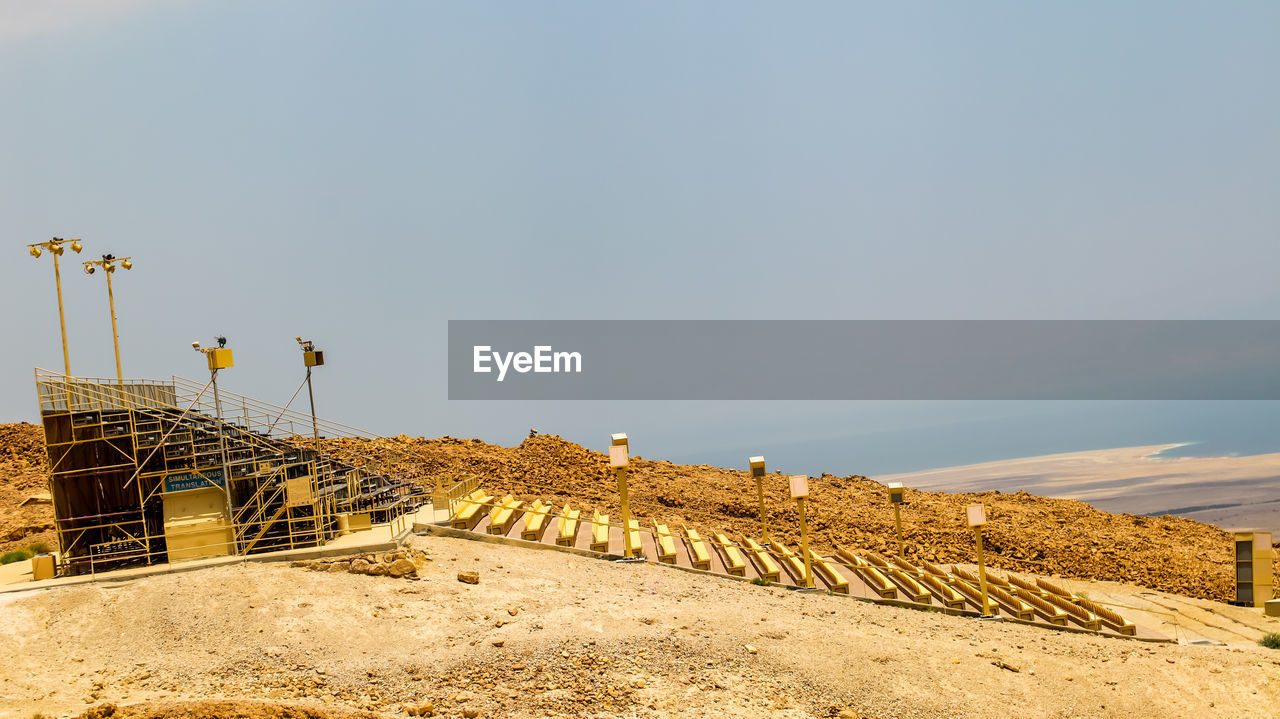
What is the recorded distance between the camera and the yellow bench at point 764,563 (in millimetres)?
20781

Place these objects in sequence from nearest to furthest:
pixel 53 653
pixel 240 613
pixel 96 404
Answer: pixel 53 653 → pixel 240 613 → pixel 96 404

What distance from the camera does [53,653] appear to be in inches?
581

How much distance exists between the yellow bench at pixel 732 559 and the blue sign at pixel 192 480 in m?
12.4

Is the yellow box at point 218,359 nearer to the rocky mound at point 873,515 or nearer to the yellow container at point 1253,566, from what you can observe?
the rocky mound at point 873,515

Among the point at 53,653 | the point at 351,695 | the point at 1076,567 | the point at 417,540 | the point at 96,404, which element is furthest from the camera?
the point at 1076,567

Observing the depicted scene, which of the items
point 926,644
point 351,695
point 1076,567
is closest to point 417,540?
point 351,695

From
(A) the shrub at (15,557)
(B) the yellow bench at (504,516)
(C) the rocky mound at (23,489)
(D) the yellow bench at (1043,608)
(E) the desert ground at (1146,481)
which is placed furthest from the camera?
(E) the desert ground at (1146,481)

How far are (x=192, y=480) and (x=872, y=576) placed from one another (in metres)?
16.8

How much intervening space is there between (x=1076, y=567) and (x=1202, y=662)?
499 inches

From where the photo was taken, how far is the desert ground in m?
60.3

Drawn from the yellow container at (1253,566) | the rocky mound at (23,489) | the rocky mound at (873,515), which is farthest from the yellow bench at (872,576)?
the rocky mound at (23,489)

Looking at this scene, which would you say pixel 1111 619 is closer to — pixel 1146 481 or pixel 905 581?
pixel 905 581

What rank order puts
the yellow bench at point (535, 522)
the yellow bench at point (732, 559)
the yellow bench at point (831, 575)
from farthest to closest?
the yellow bench at point (535, 522), the yellow bench at point (732, 559), the yellow bench at point (831, 575)

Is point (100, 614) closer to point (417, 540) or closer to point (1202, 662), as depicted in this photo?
point (417, 540)
